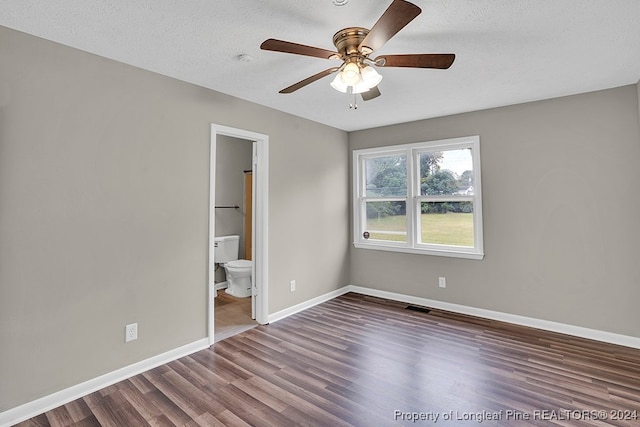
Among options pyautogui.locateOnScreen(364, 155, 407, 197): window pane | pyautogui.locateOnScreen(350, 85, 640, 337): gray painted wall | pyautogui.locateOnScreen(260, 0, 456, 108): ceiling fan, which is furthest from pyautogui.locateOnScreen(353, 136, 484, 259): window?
pyautogui.locateOnScreen(260, 0, 456, 108): ceiling fan

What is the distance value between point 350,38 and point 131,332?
2715 mm

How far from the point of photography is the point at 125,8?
5.92 feet

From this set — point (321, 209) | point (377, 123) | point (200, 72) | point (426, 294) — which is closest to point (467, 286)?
point (426, 294)

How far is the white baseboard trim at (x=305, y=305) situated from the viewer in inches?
145

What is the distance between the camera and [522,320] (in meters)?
3.50

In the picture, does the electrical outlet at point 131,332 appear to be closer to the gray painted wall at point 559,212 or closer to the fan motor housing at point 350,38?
the fan motor housing at point 350,38

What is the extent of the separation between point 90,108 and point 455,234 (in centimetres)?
398

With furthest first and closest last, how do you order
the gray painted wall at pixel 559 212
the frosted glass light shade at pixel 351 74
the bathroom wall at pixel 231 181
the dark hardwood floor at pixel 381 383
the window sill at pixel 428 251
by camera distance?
the bathroom wall at pixel 231 181 → the window sill at pixel 428 251 → the gray painted wall at pixel 559 212 → the dark hardwood floor at pixel 381 383 → the frosted glass light shade at pixel 351 74

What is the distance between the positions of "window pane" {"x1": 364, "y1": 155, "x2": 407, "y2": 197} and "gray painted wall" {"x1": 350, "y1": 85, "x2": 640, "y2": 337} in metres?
0.66

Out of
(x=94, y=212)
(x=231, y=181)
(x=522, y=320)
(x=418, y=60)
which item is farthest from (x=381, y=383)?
(x=231, y=181)

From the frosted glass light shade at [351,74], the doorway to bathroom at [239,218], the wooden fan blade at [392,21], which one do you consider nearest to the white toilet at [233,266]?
the doorway to bathroom at [239,218]

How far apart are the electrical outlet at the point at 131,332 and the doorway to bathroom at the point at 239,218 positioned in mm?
652

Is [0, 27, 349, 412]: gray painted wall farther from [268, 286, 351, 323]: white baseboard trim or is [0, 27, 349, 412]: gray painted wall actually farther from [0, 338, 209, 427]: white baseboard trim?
[268, 286, 351, 323]: white baseboard trim

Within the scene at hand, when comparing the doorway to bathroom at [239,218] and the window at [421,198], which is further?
→ the window at [421,198]
